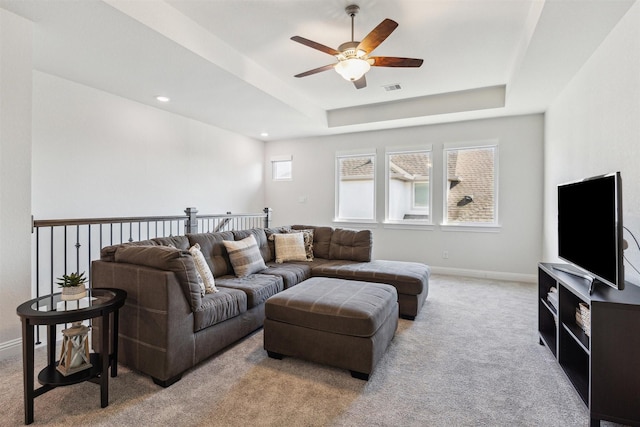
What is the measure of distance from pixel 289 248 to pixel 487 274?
3.26 metres

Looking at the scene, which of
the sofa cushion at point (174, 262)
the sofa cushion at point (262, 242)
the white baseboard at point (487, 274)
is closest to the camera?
the sofa cushion at point (174, 262)

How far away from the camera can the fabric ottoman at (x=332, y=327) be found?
82.3 inches

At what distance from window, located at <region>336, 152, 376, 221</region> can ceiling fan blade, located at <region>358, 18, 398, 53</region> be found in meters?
3.42

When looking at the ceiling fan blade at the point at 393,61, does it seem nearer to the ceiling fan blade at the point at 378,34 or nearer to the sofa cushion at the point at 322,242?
the ceiling fan blade at the point at 378,34

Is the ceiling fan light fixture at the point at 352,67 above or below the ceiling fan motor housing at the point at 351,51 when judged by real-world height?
below

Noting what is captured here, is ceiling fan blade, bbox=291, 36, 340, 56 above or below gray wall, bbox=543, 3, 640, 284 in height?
above

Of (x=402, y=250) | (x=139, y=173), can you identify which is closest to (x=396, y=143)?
(x=402, y=250)

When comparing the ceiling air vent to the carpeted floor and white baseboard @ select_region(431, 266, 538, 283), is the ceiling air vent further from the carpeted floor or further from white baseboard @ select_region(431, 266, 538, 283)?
the carpeted floor

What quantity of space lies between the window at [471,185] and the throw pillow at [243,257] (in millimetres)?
3458

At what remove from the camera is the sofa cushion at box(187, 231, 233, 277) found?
3100mm

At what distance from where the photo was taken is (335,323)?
216cm

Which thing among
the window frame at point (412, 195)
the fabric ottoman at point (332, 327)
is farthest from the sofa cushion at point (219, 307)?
the window frame at point (412, 195)

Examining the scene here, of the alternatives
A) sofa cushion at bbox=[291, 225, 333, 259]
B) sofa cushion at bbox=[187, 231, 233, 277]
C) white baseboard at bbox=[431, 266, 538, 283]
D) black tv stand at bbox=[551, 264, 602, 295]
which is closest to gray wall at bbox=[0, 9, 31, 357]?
sofa cushion at bbox=[187, 231, 233, 277]

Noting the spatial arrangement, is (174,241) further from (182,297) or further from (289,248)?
(289,248)
